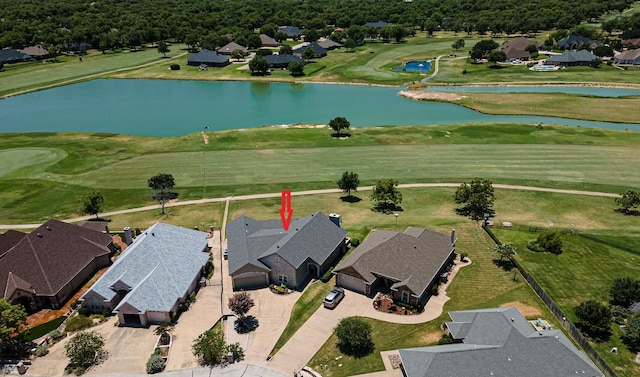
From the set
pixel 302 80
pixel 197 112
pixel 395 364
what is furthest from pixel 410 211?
pixel 302 80

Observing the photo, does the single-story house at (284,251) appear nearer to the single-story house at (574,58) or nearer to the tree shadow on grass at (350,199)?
the tree shadow on grass at (350,199)

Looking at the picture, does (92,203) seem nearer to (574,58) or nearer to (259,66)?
A: (259,66)

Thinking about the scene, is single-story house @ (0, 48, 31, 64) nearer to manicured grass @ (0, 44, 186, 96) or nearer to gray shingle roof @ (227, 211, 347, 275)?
manicured grass @ (0, 44, 186, 96)

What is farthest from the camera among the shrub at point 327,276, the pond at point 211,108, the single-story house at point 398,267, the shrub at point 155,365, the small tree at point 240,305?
the pond at point 211,108

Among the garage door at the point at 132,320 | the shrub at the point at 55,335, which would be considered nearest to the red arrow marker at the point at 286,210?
the garage door at the point at 132,320

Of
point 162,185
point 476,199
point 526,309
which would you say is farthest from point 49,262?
point 476,199

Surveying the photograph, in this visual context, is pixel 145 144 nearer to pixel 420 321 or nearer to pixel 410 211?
pixel 410 211
